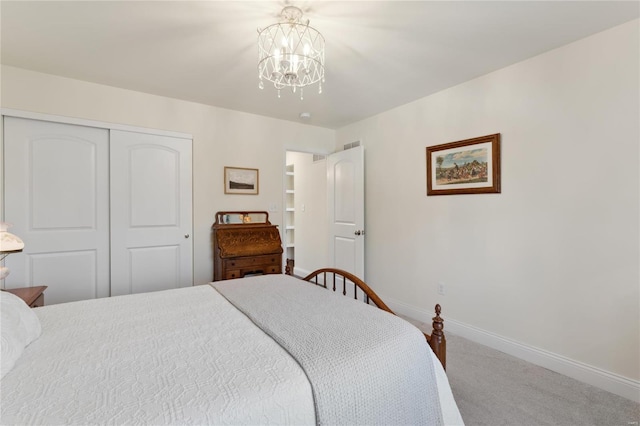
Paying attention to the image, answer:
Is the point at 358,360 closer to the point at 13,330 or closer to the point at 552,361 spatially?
the point at 13,330

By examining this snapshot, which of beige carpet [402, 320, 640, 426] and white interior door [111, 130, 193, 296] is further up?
white interior door [111, 130, 193, 296]

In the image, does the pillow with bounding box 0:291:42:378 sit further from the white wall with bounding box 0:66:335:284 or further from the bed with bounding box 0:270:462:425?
the white wall with bounding box 0:66:335:284

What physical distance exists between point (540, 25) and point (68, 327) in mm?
3181

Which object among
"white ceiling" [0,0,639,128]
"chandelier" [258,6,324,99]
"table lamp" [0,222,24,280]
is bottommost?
"table lamp" [0,222,24,280]

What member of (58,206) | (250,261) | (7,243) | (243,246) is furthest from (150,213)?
(7,243)

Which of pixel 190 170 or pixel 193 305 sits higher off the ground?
pixel 190 170

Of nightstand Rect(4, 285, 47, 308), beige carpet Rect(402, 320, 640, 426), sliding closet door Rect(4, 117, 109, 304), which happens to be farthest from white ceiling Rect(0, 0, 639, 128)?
beige carpet Rect(402, 320, 640, 426)

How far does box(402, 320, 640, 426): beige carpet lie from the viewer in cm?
172

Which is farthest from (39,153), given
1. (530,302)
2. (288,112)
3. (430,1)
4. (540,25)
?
(530,302)

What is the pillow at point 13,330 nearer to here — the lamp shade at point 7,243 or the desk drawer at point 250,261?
the lamp shade at point 7,243

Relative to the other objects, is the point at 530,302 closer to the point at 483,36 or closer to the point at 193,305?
the point at 483,36

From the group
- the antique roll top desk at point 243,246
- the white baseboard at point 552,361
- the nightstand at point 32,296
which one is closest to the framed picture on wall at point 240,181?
the antique roll top desk at point 243,246

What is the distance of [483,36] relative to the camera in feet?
6.74

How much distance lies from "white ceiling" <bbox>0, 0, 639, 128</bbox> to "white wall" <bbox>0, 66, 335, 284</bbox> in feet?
0.49
